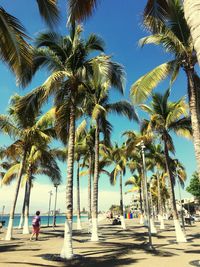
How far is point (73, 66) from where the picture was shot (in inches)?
530

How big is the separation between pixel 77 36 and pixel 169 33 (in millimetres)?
5141

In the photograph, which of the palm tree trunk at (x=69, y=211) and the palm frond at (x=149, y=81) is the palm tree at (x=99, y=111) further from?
the palm tree trunk at (x=69, y=211)

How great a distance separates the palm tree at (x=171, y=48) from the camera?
9.75 m

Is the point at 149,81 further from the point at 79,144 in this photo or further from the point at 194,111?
the point at 79,144

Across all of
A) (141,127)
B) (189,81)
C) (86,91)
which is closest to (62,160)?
(141,127)

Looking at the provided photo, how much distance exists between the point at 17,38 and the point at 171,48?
261 inches

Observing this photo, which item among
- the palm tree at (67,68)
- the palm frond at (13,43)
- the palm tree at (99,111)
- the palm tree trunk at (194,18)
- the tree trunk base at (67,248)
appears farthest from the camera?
the palm tree at (99,111)

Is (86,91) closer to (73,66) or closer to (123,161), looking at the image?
(73,66)

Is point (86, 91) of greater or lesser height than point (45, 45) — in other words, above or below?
below

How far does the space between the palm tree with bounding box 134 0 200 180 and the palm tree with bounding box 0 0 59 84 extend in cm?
347

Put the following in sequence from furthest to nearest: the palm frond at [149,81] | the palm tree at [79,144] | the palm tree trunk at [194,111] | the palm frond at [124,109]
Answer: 1. the palm tree at [79,144]
2. the palm frond at [124,109]
3. the palm frond at [149,81]
4. the palm tree trunk at [194,111]

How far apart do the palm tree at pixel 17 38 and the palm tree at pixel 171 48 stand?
11.4ft

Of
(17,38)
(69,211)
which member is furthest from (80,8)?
(69,211)

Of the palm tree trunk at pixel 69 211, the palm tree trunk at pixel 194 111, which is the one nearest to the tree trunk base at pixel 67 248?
the palm tree trunk at pixel 69 211
